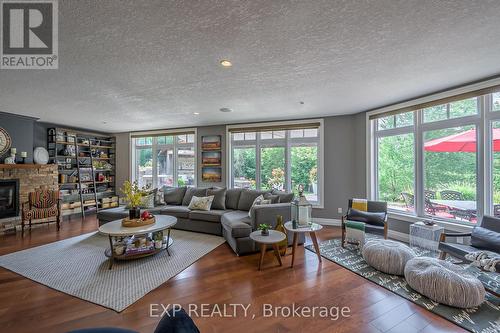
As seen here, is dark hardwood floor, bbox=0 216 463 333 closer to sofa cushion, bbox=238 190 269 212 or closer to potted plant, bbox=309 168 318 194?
sofa cushion, bbox=238 190 269 212

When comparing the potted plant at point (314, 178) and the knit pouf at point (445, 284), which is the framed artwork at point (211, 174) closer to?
the potted plant at point (314, 178)

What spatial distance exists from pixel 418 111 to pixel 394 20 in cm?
276

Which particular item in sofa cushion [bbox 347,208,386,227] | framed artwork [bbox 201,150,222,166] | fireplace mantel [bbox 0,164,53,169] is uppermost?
framed artwork [bbox 201,150,222,166]

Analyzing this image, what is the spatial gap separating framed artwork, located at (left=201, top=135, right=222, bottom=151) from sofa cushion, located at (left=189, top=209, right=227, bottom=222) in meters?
2.00

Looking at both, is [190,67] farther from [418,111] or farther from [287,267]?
[418,111]

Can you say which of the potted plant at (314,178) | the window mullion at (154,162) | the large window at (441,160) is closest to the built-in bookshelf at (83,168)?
the window mullion at (154,162)

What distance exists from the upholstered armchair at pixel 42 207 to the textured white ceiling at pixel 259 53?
6.63 ft

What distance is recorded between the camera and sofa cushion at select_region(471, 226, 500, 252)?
7.79ft

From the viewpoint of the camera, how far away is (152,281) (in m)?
2.55

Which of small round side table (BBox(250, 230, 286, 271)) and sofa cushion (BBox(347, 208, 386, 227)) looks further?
sofa cushion (BBox(347, 208, 386, 227))

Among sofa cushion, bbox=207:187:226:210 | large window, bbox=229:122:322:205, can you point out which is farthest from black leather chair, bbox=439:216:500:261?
sofa cushion, bbox=207:187:226:210

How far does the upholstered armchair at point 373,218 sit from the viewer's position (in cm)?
345

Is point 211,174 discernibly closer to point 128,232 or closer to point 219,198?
point 219,198
